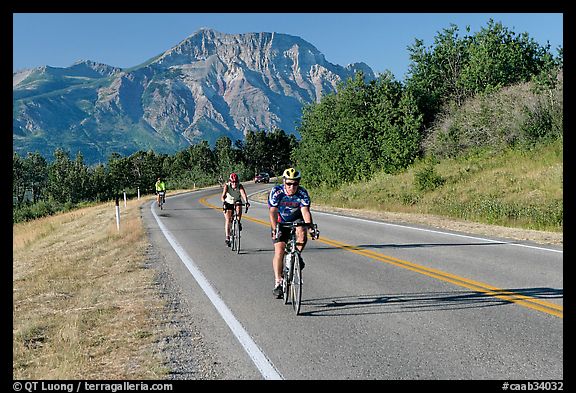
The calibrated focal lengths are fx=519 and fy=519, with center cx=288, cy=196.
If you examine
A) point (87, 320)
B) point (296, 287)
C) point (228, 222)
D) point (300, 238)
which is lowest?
point (87, 320)

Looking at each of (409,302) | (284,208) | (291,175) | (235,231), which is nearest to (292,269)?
(284,208)

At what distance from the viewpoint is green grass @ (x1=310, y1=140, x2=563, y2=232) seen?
19.2 m

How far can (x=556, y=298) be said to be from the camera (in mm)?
7484

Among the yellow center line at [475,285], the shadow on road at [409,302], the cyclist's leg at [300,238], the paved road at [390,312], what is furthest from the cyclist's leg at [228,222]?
the cyclist's leg at [300,238]

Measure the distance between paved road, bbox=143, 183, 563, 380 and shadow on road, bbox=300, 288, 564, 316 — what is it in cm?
2

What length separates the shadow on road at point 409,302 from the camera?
714 centimetres

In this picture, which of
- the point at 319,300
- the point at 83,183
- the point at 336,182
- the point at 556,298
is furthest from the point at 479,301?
the point at 83,183

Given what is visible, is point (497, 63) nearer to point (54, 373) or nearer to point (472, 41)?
point (472, 41)

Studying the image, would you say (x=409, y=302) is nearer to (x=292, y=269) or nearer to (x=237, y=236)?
(x=292, y=269)

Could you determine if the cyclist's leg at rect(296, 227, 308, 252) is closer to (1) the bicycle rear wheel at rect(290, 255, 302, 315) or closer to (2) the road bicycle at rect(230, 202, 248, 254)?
(1) the bicycle rear wheel at rect(290, 255, 302, 315)

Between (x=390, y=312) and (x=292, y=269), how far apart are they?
1.50 meters

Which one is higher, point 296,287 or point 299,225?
point 299,225

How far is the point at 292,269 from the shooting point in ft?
24.7

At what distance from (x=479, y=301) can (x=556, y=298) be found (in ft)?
3.70
